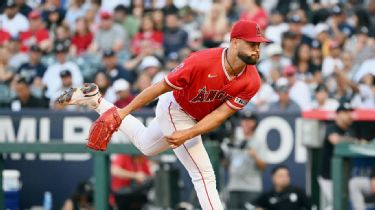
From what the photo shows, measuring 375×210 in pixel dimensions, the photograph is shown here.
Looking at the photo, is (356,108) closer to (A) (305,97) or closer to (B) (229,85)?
(A) (305,97)

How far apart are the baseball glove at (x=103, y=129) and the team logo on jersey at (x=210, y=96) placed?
0.64 m

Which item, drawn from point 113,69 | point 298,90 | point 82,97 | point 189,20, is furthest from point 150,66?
point 82,97

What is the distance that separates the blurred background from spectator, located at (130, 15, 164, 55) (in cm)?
2

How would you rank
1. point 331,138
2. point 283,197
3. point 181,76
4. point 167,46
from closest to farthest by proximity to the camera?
1. point 181,76
2. point 283,197
3. point 331,138
4. point 167,46

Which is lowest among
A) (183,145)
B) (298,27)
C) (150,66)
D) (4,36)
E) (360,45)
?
(183,145)

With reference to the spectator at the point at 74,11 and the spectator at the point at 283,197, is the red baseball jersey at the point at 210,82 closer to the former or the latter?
the spectator at the point at 283,197

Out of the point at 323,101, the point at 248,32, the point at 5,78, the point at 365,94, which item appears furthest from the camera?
the point at 5,78

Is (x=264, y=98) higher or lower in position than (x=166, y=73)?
lower

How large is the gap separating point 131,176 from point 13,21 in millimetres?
5703

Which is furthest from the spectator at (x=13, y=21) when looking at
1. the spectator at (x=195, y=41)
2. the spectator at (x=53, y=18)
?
the spectator at (x=195, y=41)

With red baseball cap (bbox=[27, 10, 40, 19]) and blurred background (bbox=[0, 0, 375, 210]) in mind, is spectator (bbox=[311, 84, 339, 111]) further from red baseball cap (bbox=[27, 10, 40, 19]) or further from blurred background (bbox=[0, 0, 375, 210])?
red baseball cap (bbox=[27, 10, 40, 19])

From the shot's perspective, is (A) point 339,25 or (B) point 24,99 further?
(A) point 339,25

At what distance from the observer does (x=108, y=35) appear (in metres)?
16.2

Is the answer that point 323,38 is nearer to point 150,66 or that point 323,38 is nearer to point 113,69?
point 150,66
